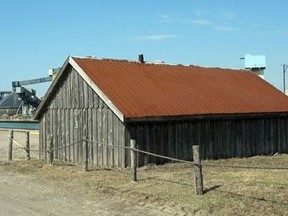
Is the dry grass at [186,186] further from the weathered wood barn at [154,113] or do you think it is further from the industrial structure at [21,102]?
the industrial structure at [21,102]

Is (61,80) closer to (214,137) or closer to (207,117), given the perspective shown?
(207,117)

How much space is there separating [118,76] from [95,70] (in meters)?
0.94

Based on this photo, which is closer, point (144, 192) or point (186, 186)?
point (144, 192)

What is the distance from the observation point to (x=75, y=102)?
1975cm

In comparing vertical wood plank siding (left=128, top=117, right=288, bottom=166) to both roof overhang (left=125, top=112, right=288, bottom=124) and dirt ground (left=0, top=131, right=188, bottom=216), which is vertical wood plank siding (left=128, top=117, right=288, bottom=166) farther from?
dirt ground (left=0, top=131, right=188, bottom=216)

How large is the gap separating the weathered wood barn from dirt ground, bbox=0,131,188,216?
2.40 m

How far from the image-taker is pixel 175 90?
A: 20438 millimetres

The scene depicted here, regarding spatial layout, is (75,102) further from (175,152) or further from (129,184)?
(129,184)

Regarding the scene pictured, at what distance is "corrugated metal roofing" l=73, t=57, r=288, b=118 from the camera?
59.5 feet

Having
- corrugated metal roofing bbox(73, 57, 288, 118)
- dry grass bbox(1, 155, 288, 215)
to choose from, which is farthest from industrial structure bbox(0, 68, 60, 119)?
dry grass bbox(1, 155, 288, 215)

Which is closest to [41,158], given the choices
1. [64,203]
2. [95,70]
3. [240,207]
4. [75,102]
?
[75,102]

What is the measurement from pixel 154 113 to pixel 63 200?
629 centimetres

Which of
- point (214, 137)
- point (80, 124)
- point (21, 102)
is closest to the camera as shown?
point (80, 124)

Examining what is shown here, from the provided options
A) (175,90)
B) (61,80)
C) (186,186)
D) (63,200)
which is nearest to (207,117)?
(175,90)
